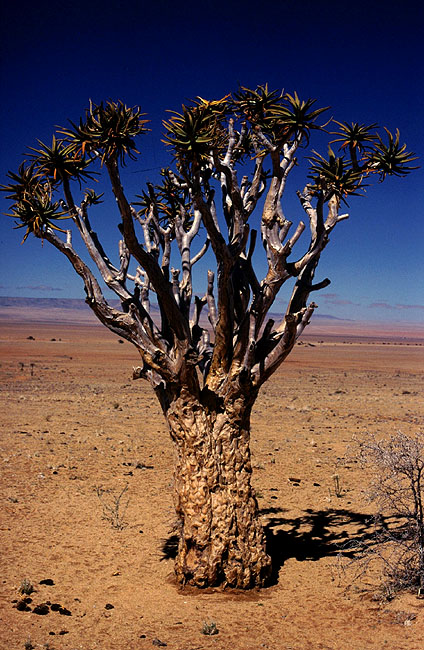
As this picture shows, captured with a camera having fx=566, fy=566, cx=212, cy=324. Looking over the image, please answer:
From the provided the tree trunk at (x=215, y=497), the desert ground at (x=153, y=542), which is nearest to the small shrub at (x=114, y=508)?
the desert ground at (x=153, y=542)

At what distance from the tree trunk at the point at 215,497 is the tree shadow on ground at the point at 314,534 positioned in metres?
0.73

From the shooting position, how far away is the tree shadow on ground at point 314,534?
24.8 feet

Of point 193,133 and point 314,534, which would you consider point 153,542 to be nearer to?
point 314,534

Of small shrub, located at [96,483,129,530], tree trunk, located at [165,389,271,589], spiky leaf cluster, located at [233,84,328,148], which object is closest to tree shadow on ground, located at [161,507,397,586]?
tree trunk, located at [165,389,271,589]

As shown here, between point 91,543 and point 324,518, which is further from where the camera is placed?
point 324,518

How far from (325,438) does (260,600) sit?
29.5 ft

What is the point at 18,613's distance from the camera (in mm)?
5594

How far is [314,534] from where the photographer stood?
8.28m

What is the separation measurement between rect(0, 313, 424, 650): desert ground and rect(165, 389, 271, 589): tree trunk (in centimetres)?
26

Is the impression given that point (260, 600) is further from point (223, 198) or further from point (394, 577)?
point (223, 198)

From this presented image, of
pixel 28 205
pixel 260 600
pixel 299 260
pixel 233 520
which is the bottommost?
pixel 260 600

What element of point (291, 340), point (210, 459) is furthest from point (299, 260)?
point (210, 459)

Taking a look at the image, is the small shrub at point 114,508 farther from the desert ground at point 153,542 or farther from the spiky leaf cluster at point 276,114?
the spiky leaf cluster at point 276,114

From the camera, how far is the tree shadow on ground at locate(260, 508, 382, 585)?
756 centimetres
